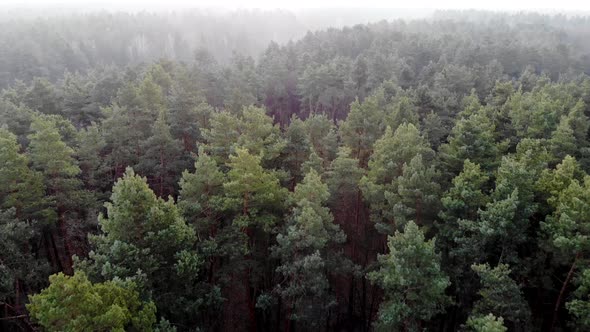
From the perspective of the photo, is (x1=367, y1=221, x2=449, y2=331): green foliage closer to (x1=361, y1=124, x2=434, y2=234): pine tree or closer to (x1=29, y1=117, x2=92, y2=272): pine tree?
(x1=361, y1=124, x2=434, y2=234): pine tree

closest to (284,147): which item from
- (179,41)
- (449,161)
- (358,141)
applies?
(358,141)

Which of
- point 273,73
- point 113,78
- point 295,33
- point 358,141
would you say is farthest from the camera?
point 295,33

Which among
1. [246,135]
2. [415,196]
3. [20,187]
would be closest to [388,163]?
[415,196]

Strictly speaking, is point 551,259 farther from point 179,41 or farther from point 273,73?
point 179,41

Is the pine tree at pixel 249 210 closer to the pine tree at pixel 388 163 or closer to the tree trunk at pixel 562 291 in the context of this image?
the pine tree at pixel 388 163

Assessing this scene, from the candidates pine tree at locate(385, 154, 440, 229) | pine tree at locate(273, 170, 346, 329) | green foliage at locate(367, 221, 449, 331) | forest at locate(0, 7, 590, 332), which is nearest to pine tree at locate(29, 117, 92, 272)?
forest at locate(0, 7, 590, 332)
